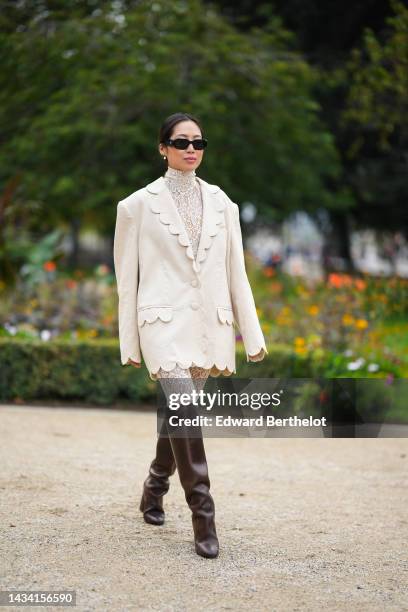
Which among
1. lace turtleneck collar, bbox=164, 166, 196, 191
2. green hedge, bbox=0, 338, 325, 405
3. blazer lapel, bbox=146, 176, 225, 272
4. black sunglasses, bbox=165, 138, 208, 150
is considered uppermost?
black sunglasses, bbox=165, 138, 208, 150

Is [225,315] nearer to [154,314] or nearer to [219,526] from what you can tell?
[154,314]

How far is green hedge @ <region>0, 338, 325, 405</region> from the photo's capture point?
7828 mm

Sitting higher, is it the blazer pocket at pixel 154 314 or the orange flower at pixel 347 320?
the blazer pocket at pixel 154 314

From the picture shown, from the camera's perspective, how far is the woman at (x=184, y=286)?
3.75 m

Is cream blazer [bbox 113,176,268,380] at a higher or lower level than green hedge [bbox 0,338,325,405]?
higher

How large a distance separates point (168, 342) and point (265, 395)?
2.93 m

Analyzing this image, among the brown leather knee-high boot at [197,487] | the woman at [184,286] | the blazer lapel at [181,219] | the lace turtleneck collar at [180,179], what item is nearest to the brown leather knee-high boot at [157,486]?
the woman at [184,286]

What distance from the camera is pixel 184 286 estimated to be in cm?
385

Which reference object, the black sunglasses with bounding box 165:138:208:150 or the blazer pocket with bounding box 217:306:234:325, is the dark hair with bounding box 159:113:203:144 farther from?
the blazer pocket with bounding box 217:306:234:325

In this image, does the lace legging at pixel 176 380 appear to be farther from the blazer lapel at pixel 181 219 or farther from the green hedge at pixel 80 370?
the green hedge at pixel 80 370

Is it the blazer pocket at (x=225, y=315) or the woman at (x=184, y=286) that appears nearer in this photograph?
the woman at (x=184, y=286)

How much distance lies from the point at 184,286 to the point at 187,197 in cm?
46

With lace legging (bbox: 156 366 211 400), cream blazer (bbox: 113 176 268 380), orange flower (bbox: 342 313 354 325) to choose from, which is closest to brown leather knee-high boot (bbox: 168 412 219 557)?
lace legging (bbox: 156 366 211 400)

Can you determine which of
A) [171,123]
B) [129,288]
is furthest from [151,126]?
[129,288]
